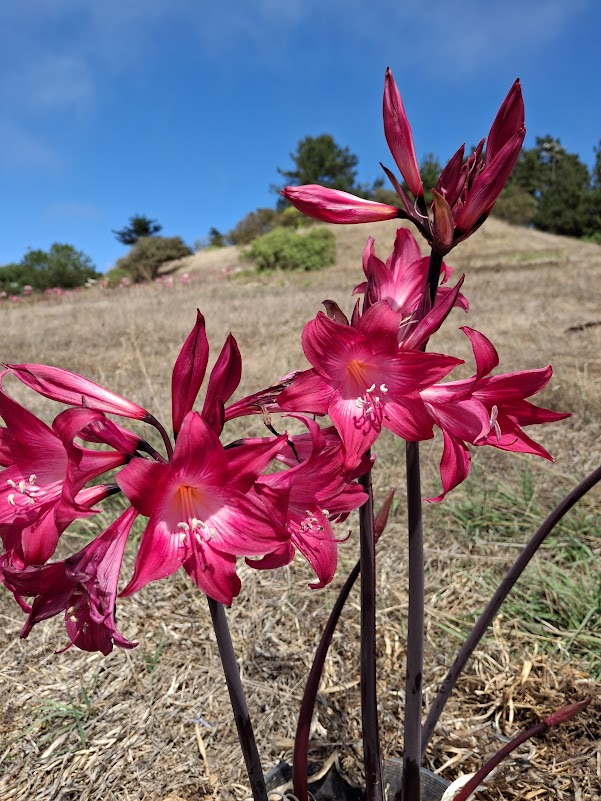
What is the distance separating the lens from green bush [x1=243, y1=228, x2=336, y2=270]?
18.5 metres

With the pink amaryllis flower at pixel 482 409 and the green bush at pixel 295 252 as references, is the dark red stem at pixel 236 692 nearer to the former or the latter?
the pink amaryllis flower at pixel 482 409

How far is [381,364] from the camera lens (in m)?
0.79

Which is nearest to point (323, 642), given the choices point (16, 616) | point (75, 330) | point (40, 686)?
point (40, 686)

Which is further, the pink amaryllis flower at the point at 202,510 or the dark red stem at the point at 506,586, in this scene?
the dark red stem at the point at 506,586

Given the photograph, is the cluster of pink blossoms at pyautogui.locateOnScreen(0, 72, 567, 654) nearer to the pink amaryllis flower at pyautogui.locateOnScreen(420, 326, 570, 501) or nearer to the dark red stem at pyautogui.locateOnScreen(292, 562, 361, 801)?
the pink amaryllis flower at pyautogui.locateOnScreen(420, 326, 570, 501)

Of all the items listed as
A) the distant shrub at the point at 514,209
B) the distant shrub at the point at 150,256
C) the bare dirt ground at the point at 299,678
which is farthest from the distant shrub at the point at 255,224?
the bare dirt ground at the point at 299,678

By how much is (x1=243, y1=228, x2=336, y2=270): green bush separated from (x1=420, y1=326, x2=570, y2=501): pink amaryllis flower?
710 inches

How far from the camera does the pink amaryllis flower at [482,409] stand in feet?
2.65

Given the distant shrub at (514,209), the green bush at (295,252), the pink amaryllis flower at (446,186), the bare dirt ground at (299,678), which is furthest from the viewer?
the distant shrub at (514,209)

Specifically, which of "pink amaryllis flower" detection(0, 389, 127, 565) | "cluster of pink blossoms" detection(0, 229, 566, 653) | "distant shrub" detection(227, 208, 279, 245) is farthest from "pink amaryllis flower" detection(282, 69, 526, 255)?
"distant shrub" detection(227, 208, 279, 245)

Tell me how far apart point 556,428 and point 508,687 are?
231 centimetres

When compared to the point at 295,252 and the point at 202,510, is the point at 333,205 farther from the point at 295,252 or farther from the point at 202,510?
the point at 295,252

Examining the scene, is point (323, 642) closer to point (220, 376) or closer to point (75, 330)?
point (220, 376)

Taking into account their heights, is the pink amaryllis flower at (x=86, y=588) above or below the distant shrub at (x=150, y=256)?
below
